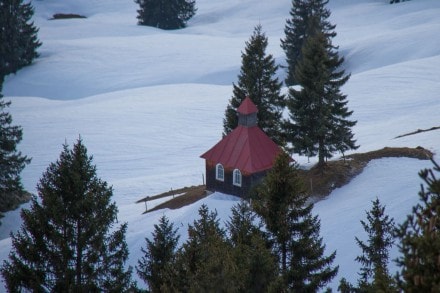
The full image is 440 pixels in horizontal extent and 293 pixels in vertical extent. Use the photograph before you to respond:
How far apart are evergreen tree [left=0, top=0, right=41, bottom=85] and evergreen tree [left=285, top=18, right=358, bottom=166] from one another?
61781mm

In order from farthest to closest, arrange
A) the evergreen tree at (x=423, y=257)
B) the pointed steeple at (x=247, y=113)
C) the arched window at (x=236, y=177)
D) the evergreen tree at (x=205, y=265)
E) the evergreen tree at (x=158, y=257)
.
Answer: the pointed steeple at (x=247, y=113) → the arched window at (x=236, y=177) → the evergreen tree at (x=158, y=257) → the evergreen tree at (x=205, y=265) → the evergreen tree at (x=423, y=257)

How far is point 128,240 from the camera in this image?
1247 inches

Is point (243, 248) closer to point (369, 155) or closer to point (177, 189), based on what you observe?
point (369, 155)

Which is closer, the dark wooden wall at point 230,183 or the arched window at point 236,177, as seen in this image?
the dark wooden wall at point 230,183

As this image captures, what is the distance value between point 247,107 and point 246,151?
271 cm

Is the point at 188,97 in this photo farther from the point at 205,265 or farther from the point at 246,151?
the point at 205,265

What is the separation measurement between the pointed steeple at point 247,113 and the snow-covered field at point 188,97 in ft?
16.0

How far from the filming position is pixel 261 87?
Result: 36.8m

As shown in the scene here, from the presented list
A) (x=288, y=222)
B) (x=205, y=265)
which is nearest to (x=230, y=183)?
(x=288, y=222)

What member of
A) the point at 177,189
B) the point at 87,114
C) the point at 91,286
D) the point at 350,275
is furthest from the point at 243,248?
the point at 87,114

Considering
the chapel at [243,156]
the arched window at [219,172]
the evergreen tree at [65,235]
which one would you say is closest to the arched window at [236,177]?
the chapel at [243,156]

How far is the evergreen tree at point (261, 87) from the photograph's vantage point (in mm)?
36406

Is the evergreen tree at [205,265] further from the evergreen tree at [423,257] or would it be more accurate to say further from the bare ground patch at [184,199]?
the bare ground patch at [184,199]

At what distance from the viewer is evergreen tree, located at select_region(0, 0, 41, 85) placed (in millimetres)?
84750
